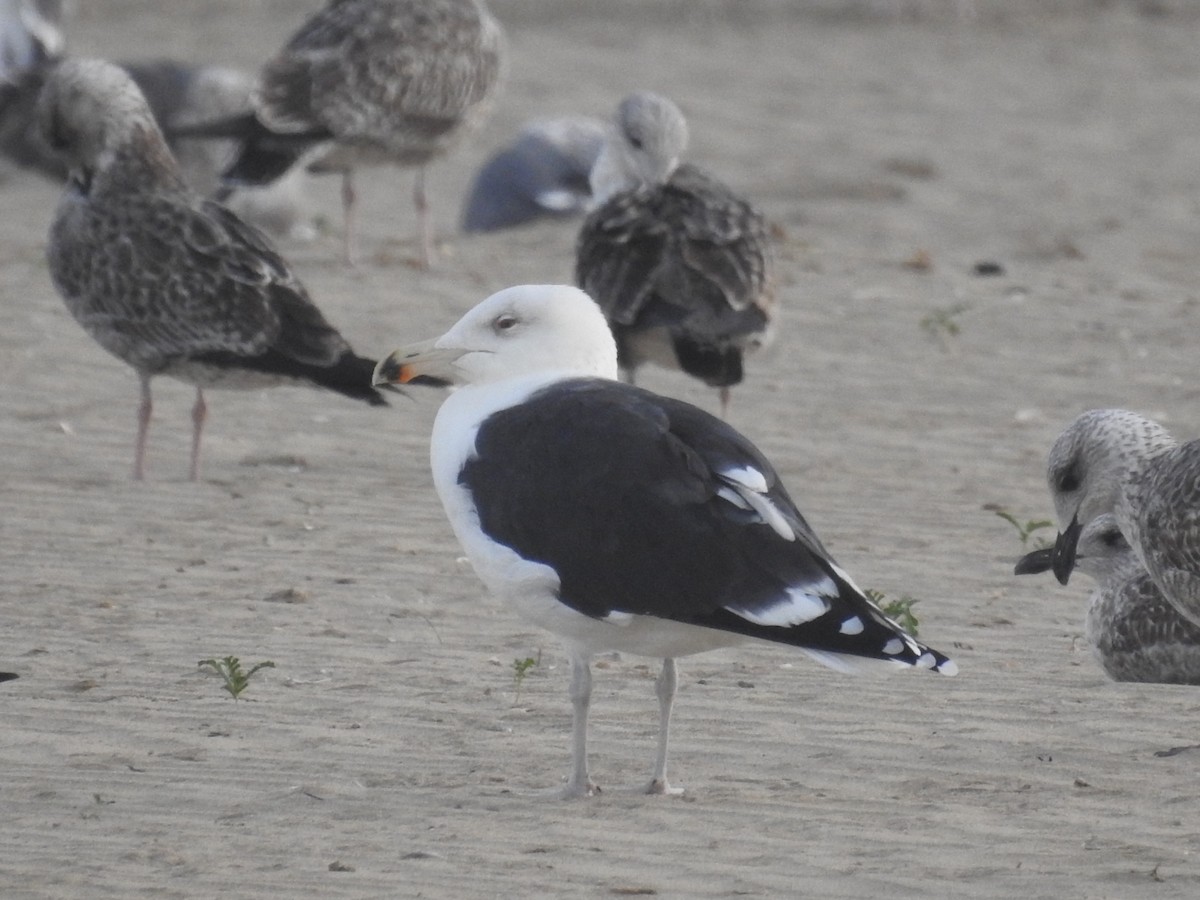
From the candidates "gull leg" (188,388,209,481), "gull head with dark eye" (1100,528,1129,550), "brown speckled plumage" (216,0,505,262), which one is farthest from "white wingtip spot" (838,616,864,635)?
"brown speckled plumage" (216,0,505,262)

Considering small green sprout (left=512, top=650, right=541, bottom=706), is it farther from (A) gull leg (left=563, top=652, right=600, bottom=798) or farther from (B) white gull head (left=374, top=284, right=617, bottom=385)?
(B) white gull head (left=374, top=284, right=617, bottom=385)

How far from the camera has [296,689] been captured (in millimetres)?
6047

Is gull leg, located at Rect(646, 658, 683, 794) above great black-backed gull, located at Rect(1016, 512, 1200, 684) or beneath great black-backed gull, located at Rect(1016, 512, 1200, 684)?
above

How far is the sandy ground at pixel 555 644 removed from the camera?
484 cm

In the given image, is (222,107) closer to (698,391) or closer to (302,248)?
(302,248)

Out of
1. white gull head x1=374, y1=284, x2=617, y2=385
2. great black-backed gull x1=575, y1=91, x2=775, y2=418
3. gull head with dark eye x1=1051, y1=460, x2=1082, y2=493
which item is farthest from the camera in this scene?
great black-backed gull x1=575, y1=91, x2=775, y2=418

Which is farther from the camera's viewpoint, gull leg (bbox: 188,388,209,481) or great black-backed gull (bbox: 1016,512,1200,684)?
gull leg (bbox: 188,388,209,481)

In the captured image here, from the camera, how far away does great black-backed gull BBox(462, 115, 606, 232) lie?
14.4m

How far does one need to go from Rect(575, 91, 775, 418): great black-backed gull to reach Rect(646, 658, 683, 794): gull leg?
351 centimetres

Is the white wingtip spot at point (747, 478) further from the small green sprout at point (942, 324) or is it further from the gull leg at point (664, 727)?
the small green sprout at point (942, 324)

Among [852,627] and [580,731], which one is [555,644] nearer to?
[580,731]

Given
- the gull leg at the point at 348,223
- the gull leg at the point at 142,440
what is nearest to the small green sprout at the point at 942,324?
the gull leg at the point at 348,223

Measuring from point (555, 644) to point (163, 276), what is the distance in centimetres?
283

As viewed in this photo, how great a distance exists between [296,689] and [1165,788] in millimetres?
2283
